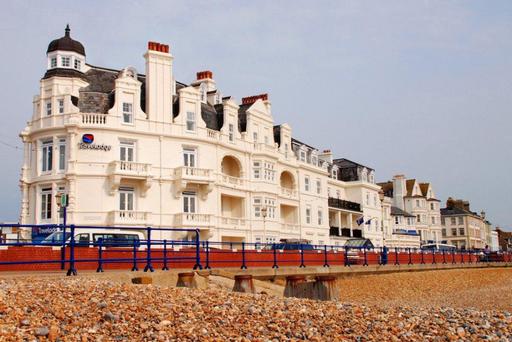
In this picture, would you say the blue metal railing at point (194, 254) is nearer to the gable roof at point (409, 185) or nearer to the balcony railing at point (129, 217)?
the balcony railing at point (129, 217)

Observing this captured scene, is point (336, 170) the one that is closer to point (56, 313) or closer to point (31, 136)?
point (31, 136)

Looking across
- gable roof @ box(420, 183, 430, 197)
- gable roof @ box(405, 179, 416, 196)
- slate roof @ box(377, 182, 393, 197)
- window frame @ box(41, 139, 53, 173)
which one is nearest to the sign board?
window frame @ box(41, 139, 53, 173)

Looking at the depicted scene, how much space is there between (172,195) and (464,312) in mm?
25843

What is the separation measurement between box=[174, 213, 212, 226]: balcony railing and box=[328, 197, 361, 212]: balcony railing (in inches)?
929

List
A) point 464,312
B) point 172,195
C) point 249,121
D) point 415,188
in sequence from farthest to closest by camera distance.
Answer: point 415,188
point 249,121
point 172,195
point 464,312

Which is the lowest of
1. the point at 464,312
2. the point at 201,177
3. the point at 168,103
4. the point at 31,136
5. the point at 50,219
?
the point at 464,312

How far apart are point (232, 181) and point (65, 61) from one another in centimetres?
1434

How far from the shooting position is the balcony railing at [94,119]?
35.1 meters

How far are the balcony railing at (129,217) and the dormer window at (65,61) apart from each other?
1129 centimetres

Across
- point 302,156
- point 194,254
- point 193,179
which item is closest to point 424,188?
point 302,156

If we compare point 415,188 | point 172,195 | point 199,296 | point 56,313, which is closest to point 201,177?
point 172,195

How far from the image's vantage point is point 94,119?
3528 centimetres

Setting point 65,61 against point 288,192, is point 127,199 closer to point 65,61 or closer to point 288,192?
point 65,61

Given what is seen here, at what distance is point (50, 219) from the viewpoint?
1364 inches
